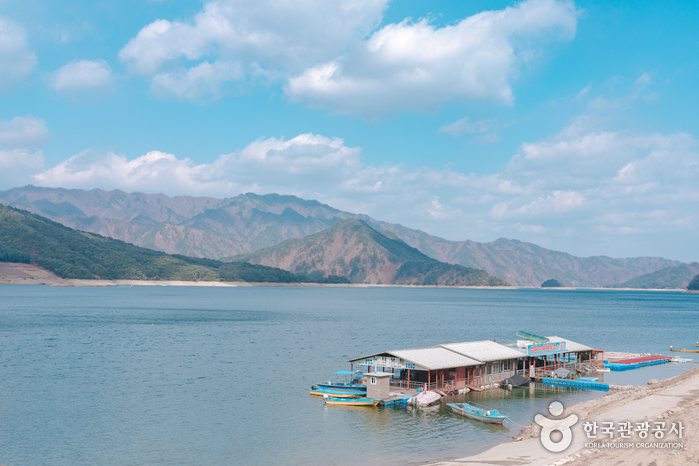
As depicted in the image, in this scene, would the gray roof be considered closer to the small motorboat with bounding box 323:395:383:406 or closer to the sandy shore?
the small motorboat with bounding box 323:395:383:406

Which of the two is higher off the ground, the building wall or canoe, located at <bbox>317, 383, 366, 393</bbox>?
the building wall

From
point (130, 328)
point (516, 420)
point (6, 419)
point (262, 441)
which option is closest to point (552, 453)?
point (516, 420)

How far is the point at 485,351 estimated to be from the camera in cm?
6519

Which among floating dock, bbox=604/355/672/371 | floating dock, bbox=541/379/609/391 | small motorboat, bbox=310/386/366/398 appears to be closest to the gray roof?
small motorboat, bbox=310/386/366/398

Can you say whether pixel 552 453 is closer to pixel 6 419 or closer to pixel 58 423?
pixel 58 423

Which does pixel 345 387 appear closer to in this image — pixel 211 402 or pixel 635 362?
pixel 211 402

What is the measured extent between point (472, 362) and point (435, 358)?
4492mm

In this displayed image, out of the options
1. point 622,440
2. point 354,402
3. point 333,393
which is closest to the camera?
point 622,440

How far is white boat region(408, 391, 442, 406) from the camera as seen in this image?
2045 inches

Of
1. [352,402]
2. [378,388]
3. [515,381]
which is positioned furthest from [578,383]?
[352,402]

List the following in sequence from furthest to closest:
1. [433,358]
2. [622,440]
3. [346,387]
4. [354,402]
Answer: [433,358] → [346,387] → [354,402] → [622,440]

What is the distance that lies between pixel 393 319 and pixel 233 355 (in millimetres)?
83816

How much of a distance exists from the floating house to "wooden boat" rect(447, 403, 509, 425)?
19.9ft

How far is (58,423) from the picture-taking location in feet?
146
